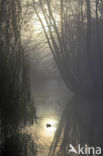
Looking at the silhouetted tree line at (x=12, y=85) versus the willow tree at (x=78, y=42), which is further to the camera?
the willow tree at (x=78, y=42)

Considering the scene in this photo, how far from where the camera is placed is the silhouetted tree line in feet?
16.9

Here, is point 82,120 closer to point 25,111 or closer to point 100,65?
point 25,111

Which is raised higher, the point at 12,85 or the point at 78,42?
the point at 12,85

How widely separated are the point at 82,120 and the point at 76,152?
313 cm

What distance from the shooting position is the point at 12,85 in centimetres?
533

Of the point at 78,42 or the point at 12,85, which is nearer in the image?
the point at 12,85

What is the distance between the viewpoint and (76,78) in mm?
13922

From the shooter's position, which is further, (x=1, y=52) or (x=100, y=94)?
(x=100, y=94)

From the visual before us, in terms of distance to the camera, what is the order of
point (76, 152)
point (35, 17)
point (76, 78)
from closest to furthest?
point (76, 152) < point (76, 78) < point (35, 17)

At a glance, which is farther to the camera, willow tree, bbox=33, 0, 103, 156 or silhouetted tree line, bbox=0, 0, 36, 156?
willow tree, bbox=33, 0, 103, 156

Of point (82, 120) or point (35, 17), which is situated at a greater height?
point (35, 17)

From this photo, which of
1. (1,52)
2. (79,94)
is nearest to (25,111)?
(1,52)

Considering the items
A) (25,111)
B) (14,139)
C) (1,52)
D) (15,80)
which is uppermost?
(1,52)

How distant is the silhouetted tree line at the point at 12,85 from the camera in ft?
16.9
